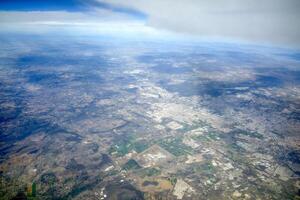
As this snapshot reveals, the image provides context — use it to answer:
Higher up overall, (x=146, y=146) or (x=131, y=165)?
(x=131, y=165)

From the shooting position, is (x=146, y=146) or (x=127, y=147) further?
(x=146, y=146)

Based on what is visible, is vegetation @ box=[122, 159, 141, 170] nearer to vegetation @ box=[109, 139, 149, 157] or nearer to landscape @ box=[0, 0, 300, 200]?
landscape @ box=[0, 0, 300, 200]

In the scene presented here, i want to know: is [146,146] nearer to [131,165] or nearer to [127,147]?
[127,147]

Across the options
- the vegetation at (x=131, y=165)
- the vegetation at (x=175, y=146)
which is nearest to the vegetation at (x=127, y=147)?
the vegetation at (x=131, y=165)

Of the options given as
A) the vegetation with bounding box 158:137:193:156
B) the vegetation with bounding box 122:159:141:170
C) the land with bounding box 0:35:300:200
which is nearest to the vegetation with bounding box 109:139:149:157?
the land with bounding box 0:35:300:200

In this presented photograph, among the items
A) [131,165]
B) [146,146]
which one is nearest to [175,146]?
[146,146]

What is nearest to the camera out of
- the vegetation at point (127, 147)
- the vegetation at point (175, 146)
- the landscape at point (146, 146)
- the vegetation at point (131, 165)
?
the landscape at point (146, 146)

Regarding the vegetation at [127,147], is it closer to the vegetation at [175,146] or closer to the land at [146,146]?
the land at [146,146]

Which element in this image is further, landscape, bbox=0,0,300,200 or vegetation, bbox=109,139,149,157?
vegetation, bbox=109,139,149,157

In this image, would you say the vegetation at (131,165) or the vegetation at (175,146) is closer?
the vegetation at (131,165)

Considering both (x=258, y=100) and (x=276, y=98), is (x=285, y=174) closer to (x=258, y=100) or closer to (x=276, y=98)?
(x=258, y=100)

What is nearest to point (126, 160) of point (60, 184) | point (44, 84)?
point (60, 184)

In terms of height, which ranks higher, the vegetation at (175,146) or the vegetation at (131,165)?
the vegetation at (131,165)
